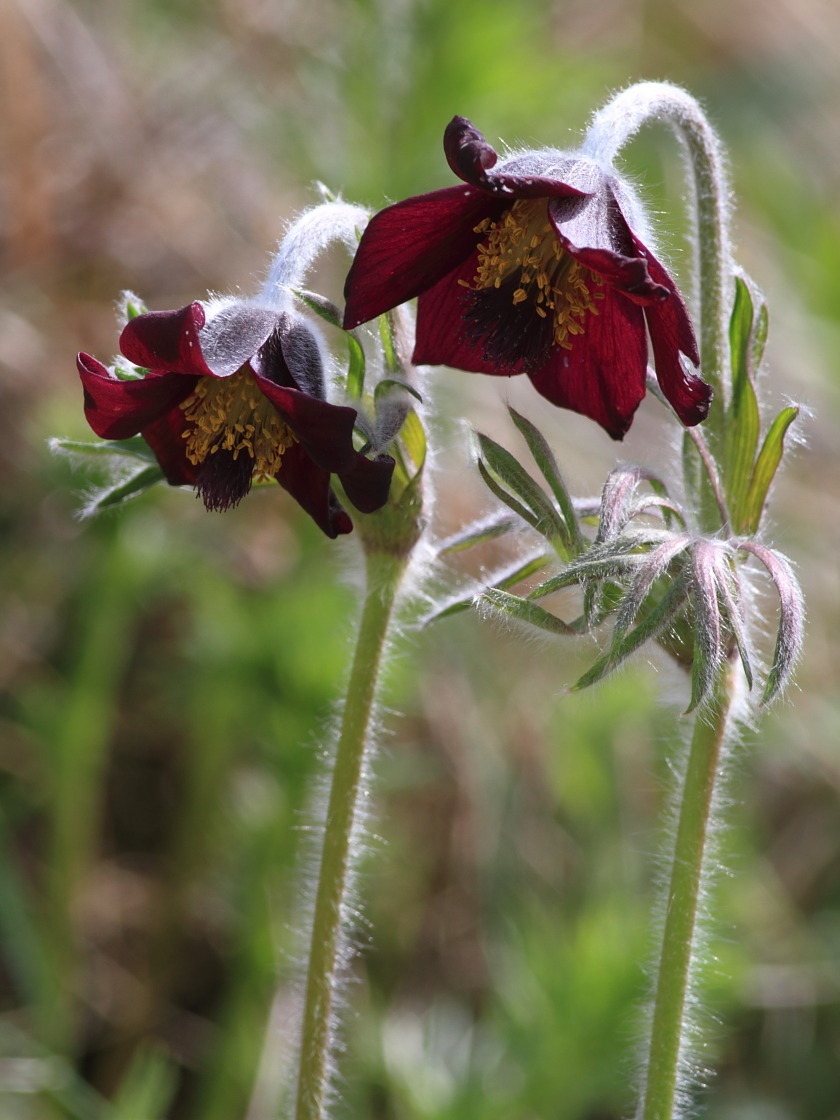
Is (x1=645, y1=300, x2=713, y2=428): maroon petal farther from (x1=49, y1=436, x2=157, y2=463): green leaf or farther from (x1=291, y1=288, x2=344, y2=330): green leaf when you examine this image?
(x1=49, y1=436, x2=157, y2=463): green leaf

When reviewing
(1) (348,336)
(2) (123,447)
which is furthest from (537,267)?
(2) (123,447)

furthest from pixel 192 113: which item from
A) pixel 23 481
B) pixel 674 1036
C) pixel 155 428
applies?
pixel 674 1036

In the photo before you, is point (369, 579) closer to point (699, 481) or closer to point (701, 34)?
point (699, 481)

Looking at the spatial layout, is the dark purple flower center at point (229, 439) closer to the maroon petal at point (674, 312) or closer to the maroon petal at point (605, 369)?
the maroon petal at point (605, 369)

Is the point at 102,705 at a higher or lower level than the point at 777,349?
lower

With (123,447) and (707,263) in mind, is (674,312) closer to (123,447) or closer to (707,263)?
(707,263)
